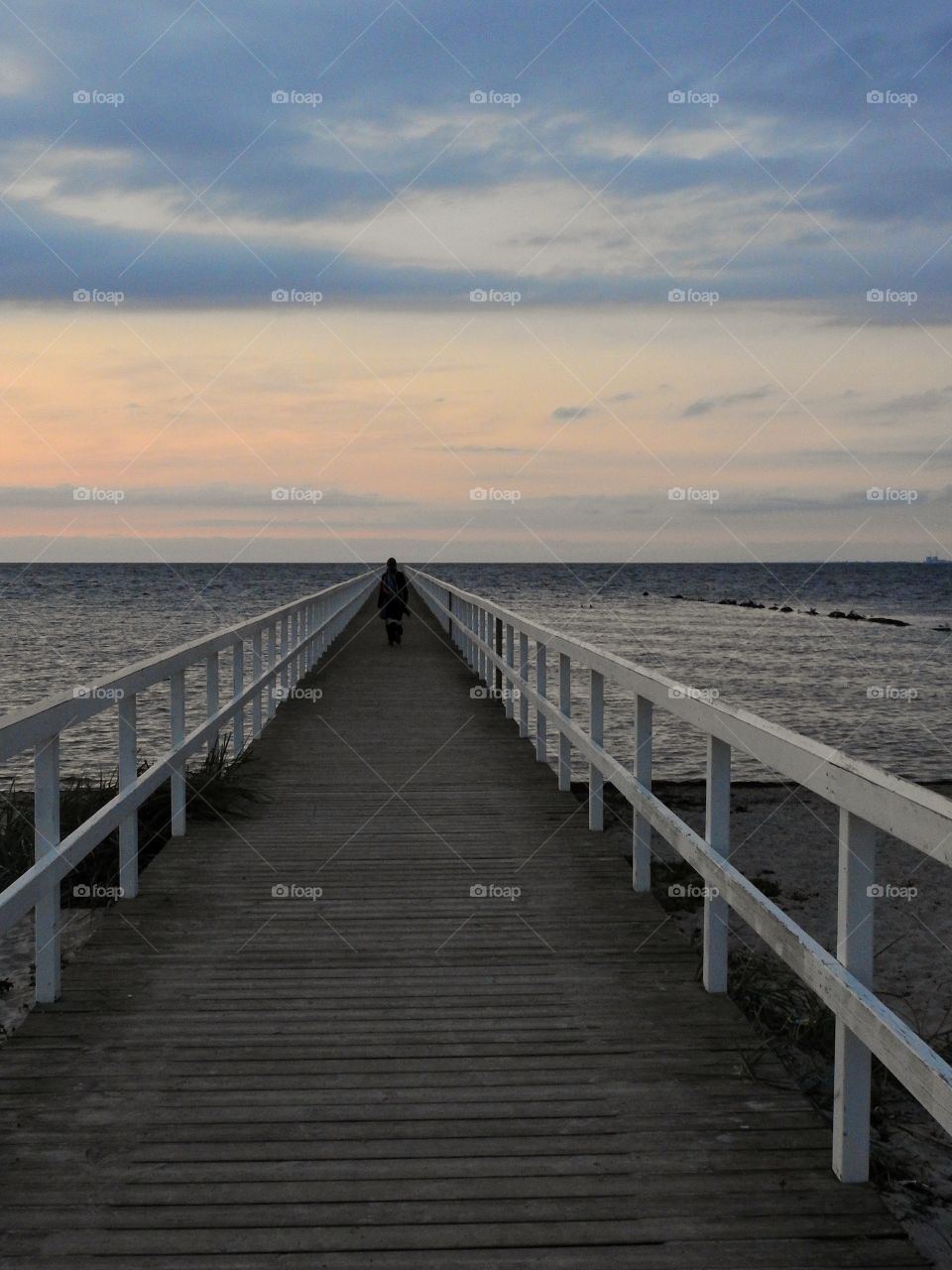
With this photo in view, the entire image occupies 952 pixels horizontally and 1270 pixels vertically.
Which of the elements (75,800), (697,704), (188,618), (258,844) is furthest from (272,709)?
(188,618)

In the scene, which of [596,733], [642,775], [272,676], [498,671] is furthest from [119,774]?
[498,671]

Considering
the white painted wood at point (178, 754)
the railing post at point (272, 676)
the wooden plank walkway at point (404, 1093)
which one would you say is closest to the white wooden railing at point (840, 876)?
the wooden plank walkway at point (404, 1093)

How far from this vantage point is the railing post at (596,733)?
7270 millimetres

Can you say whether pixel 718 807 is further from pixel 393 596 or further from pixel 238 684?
pixel 393 596

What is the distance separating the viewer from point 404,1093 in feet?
13.1

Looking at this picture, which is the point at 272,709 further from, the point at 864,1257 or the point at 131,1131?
the point at 864,1257

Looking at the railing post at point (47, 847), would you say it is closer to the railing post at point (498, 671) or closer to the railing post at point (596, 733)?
the railing post at point (596, 733)

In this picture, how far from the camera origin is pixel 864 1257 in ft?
10.2

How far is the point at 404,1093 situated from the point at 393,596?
742 inches

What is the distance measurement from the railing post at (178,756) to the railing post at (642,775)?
8.28 feet

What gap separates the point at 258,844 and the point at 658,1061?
12.8 ft

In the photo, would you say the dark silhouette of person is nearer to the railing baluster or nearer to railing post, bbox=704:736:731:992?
the railing baluster

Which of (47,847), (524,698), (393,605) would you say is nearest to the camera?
(47,847)

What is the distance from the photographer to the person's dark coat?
21.8 m
